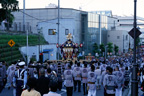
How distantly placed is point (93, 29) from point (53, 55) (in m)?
26.1

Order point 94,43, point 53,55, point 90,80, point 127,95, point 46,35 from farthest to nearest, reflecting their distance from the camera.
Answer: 1. point 94,43
2. point 46,35
3. point 53,55
4. point 127,95
5. point 90,80

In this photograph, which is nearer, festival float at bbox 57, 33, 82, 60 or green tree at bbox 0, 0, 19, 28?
festival float at bbox 57, 33, 82, 60

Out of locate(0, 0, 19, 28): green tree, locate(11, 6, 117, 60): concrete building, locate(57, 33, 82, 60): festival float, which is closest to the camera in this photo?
locate(57, 33, 82, 60): festival float

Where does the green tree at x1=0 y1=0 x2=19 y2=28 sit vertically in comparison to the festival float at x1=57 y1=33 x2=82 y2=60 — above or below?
above

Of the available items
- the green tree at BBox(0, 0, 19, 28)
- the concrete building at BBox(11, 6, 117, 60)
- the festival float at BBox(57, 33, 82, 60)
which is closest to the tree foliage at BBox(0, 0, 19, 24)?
the green tree at BBox(0, 0, 19, 28)

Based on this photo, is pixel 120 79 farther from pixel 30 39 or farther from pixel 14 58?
pixel 30 39

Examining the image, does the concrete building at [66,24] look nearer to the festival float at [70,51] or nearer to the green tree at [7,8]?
the green tree at [7,8]

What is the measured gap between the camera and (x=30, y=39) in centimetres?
4553

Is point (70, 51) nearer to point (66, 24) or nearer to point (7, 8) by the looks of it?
point (7, 8)

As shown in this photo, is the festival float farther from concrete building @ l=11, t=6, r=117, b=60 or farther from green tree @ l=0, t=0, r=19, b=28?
concrete building @ l=11, t=6, r=117, b=60

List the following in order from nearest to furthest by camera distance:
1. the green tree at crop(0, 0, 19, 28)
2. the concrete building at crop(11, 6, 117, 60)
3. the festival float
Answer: the festival float
the green tree at crop(0, 0, 19, 28)
the concrete building at crop(11, 6, 117, 60)

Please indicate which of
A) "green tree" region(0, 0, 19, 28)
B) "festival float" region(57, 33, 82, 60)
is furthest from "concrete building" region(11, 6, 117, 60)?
"festival float" region(57, 33, 82, 60)

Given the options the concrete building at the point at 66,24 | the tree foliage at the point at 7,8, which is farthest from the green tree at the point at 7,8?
the concrete building at the point at 66,24

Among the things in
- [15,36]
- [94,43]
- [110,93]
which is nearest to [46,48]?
[15,36]
